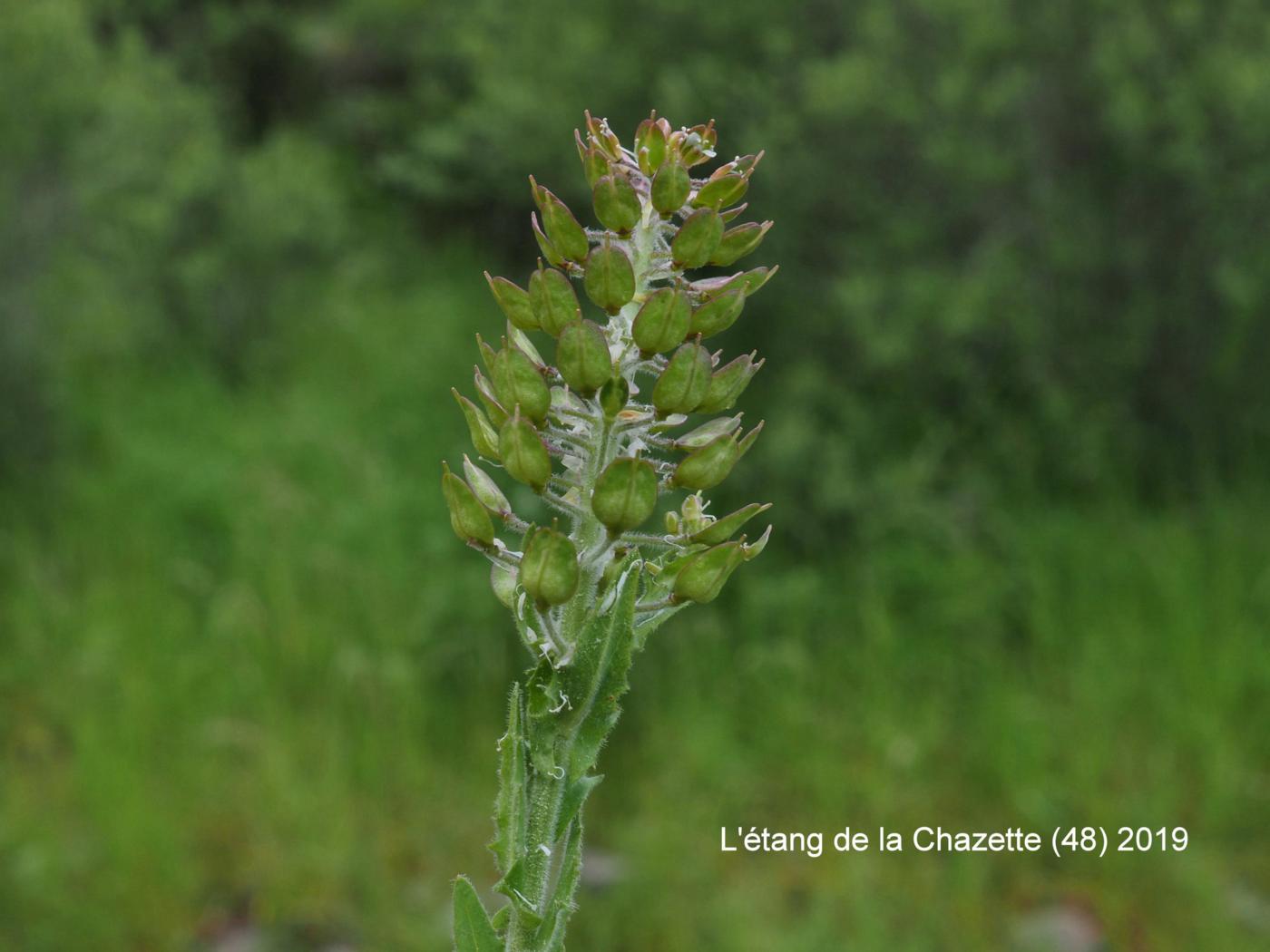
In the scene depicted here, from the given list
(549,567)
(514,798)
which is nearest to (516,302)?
(549,567)

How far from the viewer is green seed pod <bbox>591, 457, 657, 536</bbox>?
1.19 meters

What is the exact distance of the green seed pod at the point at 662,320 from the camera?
1.22 meters

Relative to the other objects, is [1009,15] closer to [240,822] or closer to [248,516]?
[248,516]

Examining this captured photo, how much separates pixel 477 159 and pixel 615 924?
4239mm

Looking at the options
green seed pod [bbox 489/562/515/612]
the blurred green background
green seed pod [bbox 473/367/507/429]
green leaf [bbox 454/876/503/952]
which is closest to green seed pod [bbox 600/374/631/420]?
green seed pod [bbox 473/367/507/429]

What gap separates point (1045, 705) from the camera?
4824 millimetres

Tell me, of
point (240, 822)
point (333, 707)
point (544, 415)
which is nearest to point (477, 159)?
point (333, 707)

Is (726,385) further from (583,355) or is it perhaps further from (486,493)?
(486,493)

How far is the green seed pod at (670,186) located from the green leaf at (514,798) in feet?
1.74

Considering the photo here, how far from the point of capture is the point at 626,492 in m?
1.20

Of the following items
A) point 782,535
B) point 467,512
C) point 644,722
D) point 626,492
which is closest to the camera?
point 626,492

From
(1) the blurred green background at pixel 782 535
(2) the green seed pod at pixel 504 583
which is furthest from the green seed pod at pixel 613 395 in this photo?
(1) the blurred green background at pixel 782 535

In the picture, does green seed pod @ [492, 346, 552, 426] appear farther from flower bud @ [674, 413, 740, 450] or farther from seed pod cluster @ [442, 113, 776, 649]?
flower bud @ [674, 413, 740, 450]

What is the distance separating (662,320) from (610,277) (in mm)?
68
